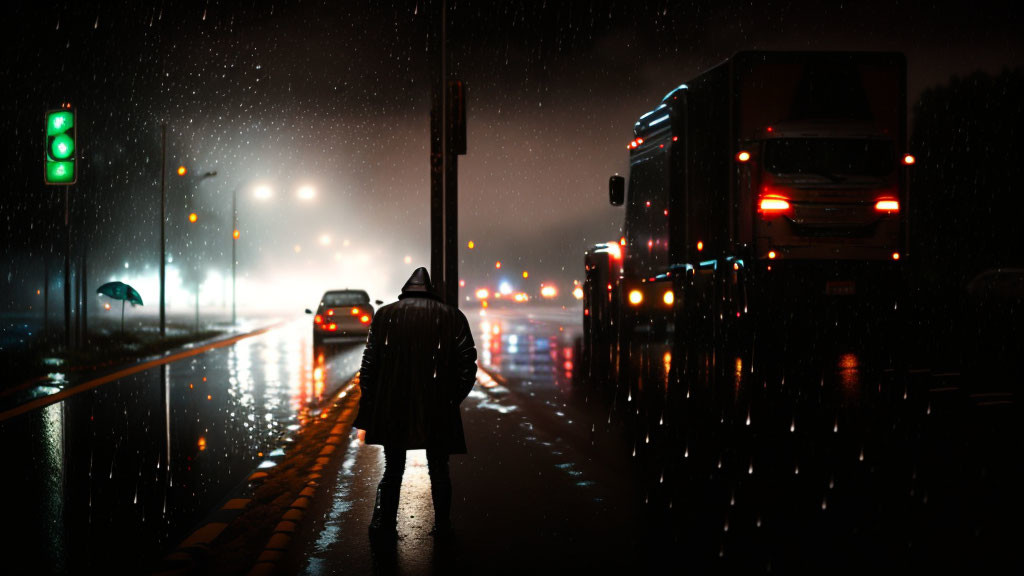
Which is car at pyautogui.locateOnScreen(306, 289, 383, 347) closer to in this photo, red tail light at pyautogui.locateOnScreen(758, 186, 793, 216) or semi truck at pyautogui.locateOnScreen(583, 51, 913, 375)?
semi truck at pyautogui.locateOnScreen(583, 51, 913, 375)

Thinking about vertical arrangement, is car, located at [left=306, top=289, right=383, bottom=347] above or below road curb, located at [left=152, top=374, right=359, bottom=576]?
above

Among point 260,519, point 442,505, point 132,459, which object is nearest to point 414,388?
point 442,505

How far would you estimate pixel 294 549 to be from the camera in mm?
5516

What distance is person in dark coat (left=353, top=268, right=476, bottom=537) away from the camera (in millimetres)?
5730

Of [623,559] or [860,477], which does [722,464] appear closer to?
[860,477]

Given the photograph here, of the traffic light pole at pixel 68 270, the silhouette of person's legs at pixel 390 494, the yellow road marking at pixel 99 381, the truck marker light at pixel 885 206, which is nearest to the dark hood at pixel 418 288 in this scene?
the silhouette of person's legs at pixel 390 494

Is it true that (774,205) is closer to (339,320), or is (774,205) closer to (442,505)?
(442,505)

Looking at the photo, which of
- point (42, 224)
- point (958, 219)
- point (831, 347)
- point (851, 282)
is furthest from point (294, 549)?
point (958, 219)

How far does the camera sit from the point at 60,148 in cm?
1791

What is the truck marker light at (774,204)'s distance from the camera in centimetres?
1383

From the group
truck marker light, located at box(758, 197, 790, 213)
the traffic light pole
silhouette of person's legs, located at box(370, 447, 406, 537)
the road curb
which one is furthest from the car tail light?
the traffic light pole

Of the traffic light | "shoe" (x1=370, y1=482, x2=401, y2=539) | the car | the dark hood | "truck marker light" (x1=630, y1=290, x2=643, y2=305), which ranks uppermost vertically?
the traffic light

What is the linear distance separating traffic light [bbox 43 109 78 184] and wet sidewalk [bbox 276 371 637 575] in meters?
11.2

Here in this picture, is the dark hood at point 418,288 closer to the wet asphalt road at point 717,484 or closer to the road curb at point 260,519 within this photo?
the wet asphalt road at point 717,484
